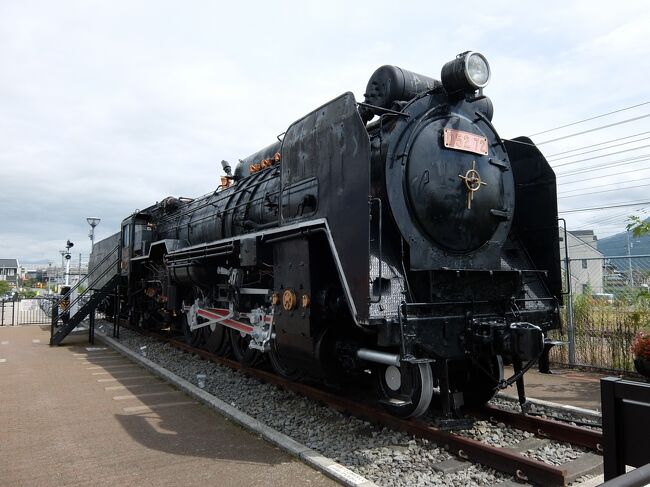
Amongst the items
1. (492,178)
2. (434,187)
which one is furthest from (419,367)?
(492,178)

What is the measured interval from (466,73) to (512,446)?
387cm

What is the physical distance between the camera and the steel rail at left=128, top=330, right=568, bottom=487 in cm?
390

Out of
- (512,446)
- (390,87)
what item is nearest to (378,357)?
(512,446)

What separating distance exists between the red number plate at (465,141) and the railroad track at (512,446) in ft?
9.80

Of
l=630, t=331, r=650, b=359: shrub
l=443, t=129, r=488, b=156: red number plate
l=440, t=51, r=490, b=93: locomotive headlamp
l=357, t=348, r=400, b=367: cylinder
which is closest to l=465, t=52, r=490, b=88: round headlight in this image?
l=440, t=51, r=490, b=93: locomotive headlamp

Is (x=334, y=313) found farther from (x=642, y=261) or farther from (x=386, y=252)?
(x=642, y=261)

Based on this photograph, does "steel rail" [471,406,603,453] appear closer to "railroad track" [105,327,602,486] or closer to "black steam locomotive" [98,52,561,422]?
"railroad track" [105,327,602,486]

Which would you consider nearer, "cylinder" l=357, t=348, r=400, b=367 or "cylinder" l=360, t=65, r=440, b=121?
"cylinder" l=357, t=348, r=400, b=367

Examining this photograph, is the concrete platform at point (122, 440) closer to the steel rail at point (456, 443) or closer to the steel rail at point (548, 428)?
the steel rail at point (456, 443)

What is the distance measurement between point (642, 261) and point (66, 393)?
995 cm

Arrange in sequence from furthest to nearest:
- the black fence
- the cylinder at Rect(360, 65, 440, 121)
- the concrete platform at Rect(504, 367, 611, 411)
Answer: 1. the black fence
2. the concrete platform at Rect(504, 367, 611, 411)
3. the cylinder at Rect(360, 65, 440, 121)

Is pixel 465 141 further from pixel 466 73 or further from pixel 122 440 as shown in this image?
pixel 122 440

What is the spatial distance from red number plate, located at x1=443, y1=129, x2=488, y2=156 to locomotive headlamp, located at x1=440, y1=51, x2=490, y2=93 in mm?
485

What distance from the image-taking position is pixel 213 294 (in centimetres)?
920
